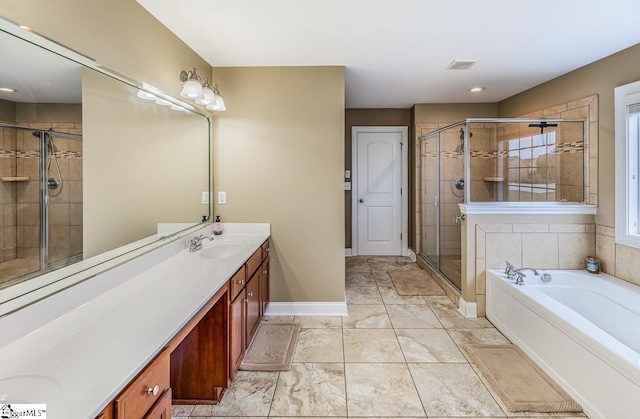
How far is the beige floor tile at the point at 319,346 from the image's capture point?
90.2 inches

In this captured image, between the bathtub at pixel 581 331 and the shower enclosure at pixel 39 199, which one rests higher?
the shower enclosure at pixel 39 199

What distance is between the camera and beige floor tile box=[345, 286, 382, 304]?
10.9 ft

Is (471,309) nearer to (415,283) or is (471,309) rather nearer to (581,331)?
(415,283)

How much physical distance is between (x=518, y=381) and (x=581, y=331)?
1.65 feet

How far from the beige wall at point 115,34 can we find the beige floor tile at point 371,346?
92.5 inches

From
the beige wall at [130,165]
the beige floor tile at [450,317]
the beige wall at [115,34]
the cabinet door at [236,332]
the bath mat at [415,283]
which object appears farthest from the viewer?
the bath mat at [415,283]

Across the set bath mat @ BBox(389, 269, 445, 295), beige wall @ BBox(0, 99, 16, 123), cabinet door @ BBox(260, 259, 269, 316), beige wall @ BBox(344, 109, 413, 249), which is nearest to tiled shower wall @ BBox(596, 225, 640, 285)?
bath mat @ BBox(389, 269, 445, 295)

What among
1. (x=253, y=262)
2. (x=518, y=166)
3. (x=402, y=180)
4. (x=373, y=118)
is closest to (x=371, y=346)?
(x=253, y=262)

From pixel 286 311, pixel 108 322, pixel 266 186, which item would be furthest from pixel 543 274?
pixel 108 322

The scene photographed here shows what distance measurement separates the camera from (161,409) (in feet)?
3.55

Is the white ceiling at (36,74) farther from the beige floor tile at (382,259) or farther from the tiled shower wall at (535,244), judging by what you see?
the beige floor tile at (382,259)

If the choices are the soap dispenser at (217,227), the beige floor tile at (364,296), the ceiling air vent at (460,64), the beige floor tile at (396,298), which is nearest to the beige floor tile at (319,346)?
the beige floor tile at (364,296)

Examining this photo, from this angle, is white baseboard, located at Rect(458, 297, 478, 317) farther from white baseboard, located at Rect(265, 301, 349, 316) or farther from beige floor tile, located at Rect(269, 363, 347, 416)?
beige floor tile, located at Rect(269, 363, 347, 416)

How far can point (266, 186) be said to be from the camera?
2945 millimetres
